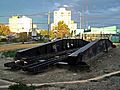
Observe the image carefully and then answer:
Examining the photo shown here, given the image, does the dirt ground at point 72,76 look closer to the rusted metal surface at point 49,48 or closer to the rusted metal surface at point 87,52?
the rusted metal surface at point 87,52

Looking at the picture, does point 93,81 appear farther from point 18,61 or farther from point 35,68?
point 18,61

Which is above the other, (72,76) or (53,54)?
(53,54)

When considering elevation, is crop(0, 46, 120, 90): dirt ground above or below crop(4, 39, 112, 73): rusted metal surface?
below

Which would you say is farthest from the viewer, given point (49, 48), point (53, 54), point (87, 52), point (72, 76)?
point (49, 48)

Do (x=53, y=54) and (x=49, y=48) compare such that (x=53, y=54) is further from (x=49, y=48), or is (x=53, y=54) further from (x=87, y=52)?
(x=87, y=52)

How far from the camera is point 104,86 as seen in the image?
42.4ft

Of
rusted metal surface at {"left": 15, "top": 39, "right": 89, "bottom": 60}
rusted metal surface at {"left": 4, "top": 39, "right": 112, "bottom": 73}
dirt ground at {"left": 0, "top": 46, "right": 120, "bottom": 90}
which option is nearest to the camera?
dirt ground at {"left": 0, "top": 46, "right": 120, "bottom": 90}

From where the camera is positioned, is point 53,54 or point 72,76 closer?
point 72,76

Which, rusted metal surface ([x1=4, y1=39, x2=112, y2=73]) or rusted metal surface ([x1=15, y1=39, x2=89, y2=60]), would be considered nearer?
rusted metal surface ([x1=4, y1=39, x2=112, y2=73])

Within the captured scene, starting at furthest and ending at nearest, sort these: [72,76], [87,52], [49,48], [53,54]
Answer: [49,48]
[53,54]
[87,52]
[72,76]

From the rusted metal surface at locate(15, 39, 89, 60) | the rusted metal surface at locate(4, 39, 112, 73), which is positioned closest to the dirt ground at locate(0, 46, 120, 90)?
the rusted metal surface at locate(4, 39, 112, 73)

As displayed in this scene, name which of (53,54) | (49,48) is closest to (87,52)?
(53,54)

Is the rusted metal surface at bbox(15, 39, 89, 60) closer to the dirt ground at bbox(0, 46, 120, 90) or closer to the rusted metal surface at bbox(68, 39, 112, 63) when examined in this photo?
the rusted metal surface at bbox(68, 39, 112, 63)

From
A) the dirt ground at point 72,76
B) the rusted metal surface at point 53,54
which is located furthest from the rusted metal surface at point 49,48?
the dirt ground at point 72,76
